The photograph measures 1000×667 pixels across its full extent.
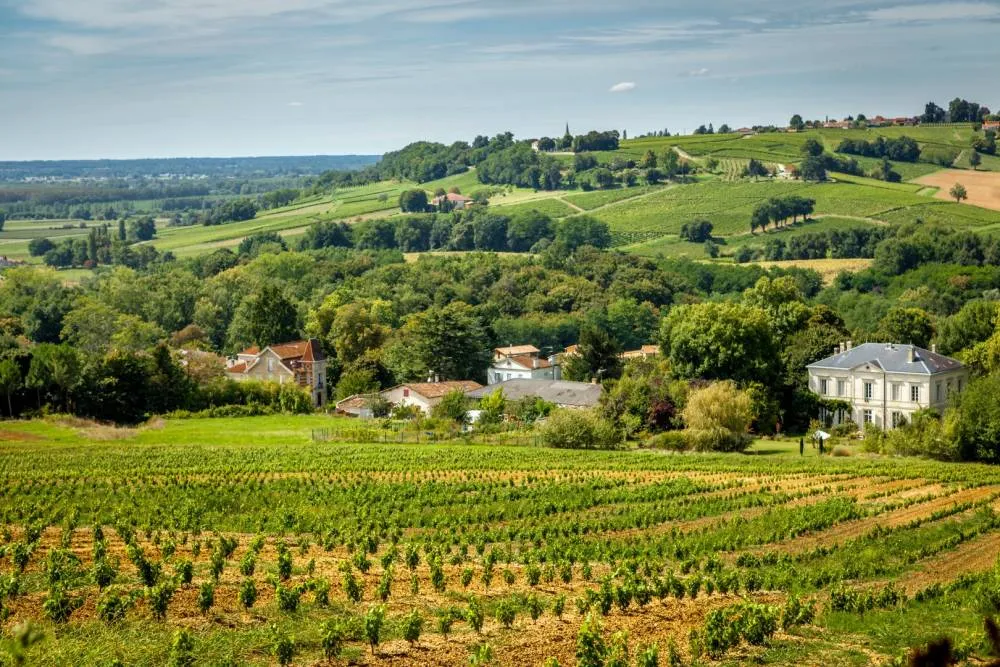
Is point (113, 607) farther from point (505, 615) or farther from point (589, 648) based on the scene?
point (589, 648)

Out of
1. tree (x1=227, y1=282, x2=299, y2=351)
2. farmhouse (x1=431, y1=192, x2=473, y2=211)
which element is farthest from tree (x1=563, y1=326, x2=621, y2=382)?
farmhouse (x1=431, y1=192, x2=473, y2=211)

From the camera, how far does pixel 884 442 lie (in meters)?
58.2

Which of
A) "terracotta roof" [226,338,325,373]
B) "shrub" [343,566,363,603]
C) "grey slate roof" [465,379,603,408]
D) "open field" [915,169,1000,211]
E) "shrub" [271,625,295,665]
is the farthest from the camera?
"open field" [915,169,1000,211]

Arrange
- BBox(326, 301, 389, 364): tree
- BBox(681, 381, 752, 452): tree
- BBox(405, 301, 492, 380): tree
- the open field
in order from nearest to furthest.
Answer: BBox(681, 381, 752, 452): tree < BBox(405, 301, 492, 380): tree < BBox(326, 301, 389, 364): tree < the open field

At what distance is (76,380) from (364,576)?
148 ft

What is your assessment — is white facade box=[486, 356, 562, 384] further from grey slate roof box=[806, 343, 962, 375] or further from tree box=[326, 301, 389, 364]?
grey slate roof box=[806, 343, 962, 375]

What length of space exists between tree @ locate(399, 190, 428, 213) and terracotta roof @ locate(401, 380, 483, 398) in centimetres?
11563

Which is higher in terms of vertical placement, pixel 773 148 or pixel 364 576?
pixel 773 148

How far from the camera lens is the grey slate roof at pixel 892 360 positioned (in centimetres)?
6444

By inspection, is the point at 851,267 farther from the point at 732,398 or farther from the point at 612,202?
the point at 732,398

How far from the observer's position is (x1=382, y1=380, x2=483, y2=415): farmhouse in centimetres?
7238

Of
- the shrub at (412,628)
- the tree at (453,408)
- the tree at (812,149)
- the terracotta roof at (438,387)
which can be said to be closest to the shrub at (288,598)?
the shrub at (412,628)

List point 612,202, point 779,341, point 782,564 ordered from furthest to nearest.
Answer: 1. point 612,202
2. point 779,341
3. point 782,564

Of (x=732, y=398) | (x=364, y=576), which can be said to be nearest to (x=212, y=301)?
(x=732, y=398)
